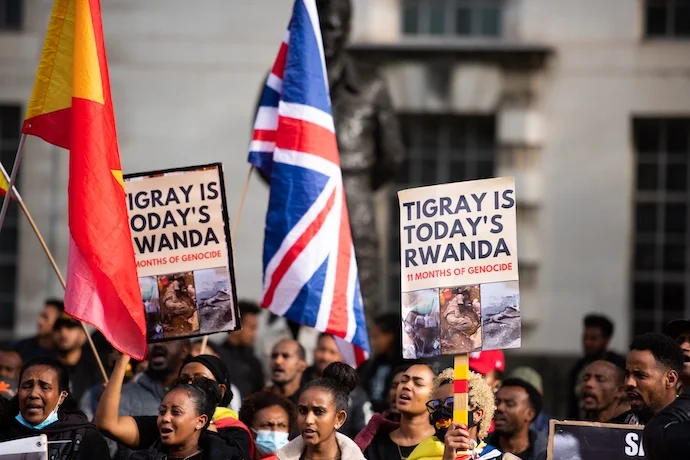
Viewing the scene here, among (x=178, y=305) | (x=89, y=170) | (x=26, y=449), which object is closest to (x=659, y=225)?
(x=178, y=305)

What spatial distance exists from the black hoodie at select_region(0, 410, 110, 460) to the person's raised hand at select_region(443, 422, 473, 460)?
1.59m

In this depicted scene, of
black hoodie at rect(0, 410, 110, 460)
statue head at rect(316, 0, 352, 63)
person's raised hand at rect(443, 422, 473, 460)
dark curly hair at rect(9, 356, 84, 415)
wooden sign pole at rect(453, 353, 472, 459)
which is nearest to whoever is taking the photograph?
person's raised hand at rect(443, 422, 473, 460)

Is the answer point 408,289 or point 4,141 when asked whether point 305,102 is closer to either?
point 408,289

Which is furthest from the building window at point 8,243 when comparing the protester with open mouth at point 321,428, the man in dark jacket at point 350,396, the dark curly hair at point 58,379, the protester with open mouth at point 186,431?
the protester with open mouth at point 321,428

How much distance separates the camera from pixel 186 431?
7.06m

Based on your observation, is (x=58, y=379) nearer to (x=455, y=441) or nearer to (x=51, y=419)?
(x=51, y=419)

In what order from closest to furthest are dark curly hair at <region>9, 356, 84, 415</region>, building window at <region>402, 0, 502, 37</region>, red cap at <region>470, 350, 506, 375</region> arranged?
1. dark curly hair at <region>9, 356, 84, 415</region>
2. red cap at <region>470, 350, 506, 375</region>
3. building window at <region>402, 0, 502, 37</region>

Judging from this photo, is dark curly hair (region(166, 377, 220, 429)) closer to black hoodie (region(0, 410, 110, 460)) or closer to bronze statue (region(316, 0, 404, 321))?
black hoodie (region(0, 410, 110, 460))

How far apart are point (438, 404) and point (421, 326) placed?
383mm

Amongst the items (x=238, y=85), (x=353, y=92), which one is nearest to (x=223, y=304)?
(x=353, y=92)

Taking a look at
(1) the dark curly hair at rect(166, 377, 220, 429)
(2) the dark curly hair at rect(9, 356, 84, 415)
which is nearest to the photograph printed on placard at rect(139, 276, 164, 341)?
(2) the dark curly hair at rect(9, 356, 84, 415)

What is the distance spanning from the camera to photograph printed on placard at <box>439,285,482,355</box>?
7.00 m

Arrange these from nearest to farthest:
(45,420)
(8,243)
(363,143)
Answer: (45,420) < (363,143) < (8,243)

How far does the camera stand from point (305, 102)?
9.09 m
